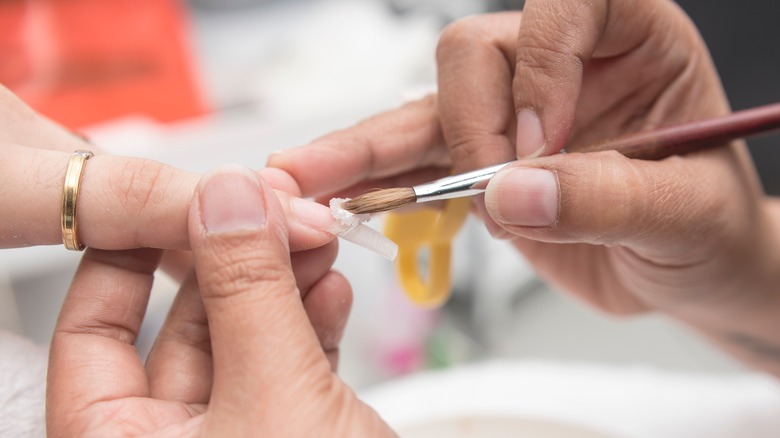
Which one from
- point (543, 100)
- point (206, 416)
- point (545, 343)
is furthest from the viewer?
point (545, 343)

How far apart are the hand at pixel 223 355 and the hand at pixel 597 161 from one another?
0.49 feet

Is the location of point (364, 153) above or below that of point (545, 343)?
above

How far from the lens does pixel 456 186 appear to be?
41cm

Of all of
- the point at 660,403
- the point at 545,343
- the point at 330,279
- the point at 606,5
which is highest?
the point at 606,5

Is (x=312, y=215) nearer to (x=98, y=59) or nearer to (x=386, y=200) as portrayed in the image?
(x=386, y=200)

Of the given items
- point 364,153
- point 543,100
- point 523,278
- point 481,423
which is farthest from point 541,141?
point 523,278

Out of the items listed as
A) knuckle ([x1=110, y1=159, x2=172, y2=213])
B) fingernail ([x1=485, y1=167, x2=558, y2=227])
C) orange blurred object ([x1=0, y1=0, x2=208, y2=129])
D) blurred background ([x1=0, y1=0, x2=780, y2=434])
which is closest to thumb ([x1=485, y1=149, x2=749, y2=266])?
fingernail ([x1=485, y1=167, x2=558, y2=227])

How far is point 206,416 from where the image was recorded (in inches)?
13.5

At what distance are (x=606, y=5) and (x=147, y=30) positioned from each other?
756 mm

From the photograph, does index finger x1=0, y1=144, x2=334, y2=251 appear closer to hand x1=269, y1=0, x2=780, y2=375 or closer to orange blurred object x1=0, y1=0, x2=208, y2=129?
hand x1=269, y1=0, x2=780, y2=375

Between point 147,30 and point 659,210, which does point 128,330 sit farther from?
point 147,30

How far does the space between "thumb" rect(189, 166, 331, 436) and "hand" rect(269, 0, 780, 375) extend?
15 cm

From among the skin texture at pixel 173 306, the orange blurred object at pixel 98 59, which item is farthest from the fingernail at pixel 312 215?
the orange blurred object at pixel 98 59

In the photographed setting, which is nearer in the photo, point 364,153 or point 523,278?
point 364,153
